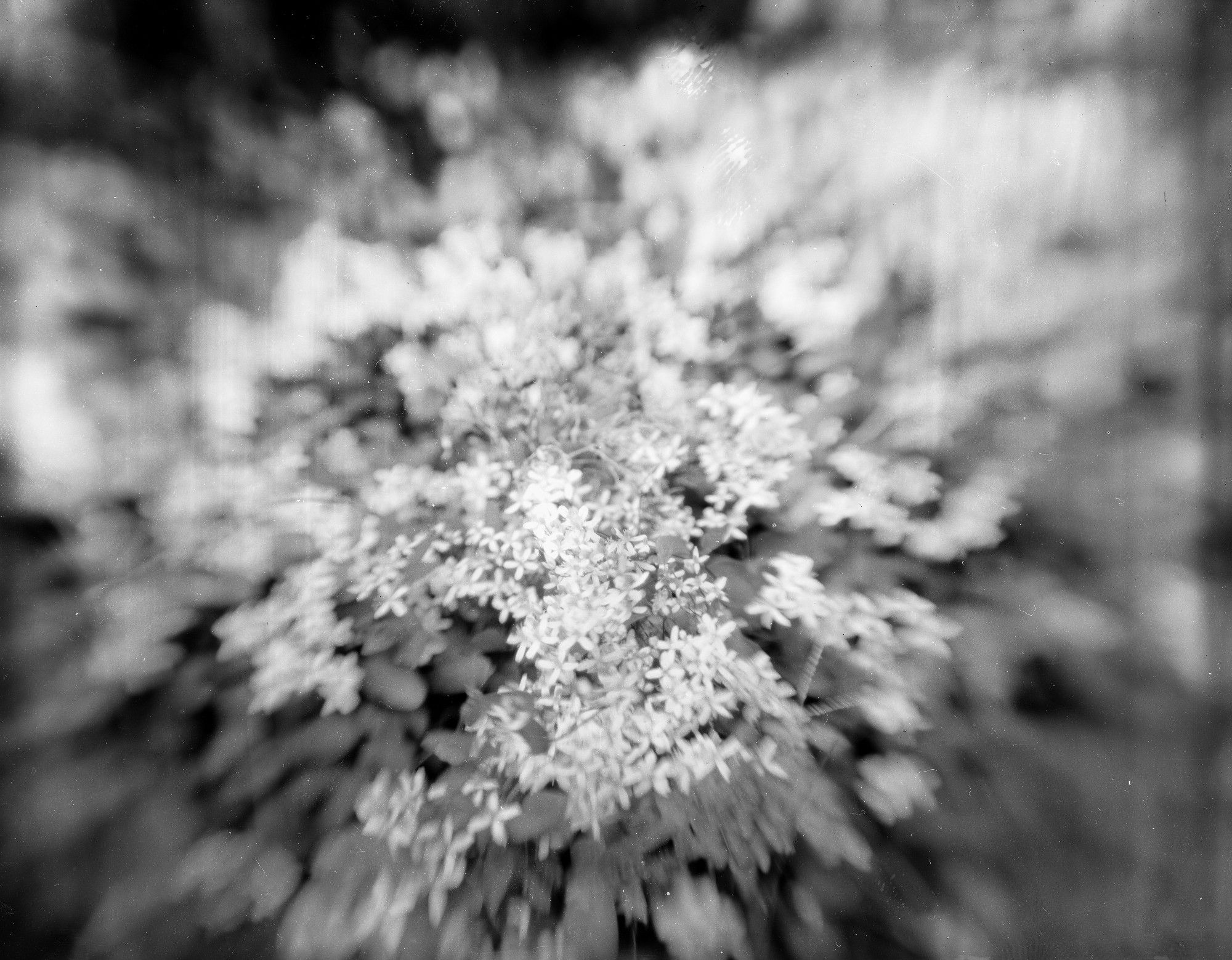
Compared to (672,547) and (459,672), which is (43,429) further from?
(672,547)

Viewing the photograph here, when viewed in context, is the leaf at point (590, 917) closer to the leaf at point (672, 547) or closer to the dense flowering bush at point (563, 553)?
the dense flowering bush at point (563, 553)

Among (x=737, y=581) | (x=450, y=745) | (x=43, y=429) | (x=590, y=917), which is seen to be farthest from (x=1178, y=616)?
(x=43, y=429)

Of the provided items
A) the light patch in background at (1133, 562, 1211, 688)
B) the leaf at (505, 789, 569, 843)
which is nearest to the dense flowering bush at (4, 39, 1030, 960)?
the leaf at (505, 789, 569, 843)

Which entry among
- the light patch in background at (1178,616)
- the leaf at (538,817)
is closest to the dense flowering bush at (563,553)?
the leaf at (538,817)

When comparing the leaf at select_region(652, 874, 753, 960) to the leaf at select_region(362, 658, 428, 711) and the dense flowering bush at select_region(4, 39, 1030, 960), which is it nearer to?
Result: the dense flowering bush at select_region(4, 39, 1030, 960)

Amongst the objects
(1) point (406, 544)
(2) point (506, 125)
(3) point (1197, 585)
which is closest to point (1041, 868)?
(3) point (1197, 585)

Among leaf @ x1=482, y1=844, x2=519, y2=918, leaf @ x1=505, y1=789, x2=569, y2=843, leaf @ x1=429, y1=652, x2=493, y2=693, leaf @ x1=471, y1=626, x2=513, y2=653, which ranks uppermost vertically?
leaf @ x1=471, y1=626, x2=513, y2=653

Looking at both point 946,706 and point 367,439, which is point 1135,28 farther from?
point 367,439
